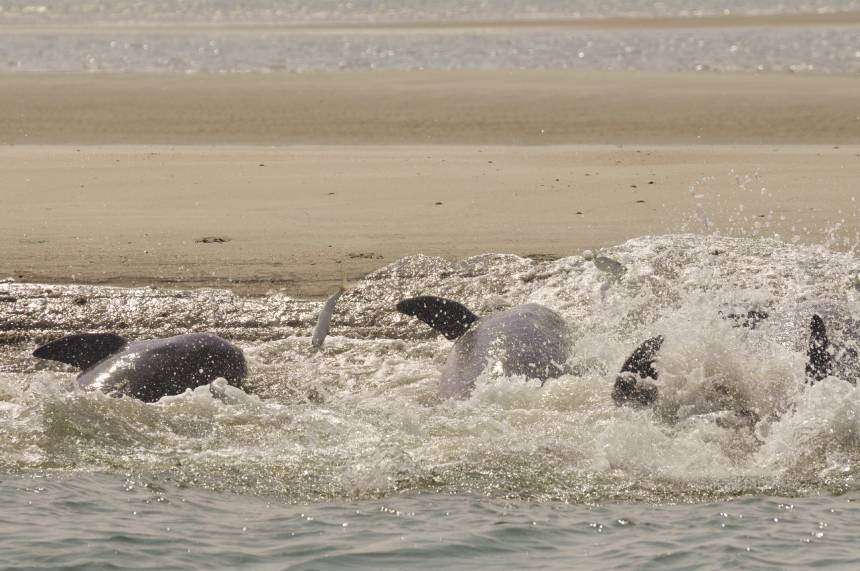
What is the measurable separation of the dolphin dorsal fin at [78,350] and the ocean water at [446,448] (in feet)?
0.67

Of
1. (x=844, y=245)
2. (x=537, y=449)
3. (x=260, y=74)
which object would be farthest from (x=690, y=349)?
(x=260, y=74)

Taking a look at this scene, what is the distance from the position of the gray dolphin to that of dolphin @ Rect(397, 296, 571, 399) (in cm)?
140

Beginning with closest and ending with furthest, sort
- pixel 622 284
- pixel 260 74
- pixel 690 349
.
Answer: pixel 690 349, pixel 622 284, pixel 260 74

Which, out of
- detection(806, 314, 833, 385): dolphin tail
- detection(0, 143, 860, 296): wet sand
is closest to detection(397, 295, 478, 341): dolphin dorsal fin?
detection(0, 143, 860, 296): wet sand

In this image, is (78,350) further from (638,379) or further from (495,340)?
(638,379)

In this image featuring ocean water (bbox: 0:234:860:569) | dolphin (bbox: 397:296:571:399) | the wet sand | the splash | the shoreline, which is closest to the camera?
ocean water (bbox: 0:234:860:569)

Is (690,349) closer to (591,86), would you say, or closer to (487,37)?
(591,86)

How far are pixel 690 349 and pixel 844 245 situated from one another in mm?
3849

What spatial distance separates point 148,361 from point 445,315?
2088mm

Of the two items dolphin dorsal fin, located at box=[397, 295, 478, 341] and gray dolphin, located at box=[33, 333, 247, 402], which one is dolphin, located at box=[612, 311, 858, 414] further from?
gray dolphin, located at box=[33, 333, 247, 402]

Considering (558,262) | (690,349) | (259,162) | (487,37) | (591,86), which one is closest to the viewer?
(690,349)

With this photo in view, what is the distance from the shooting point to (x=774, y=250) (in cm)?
1116

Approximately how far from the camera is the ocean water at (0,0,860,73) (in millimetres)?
29141

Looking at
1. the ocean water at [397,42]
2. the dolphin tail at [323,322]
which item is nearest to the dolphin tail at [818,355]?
the dolphin tail at [323,322]
